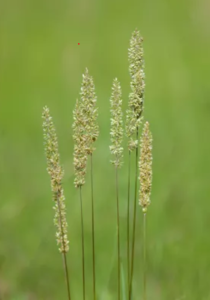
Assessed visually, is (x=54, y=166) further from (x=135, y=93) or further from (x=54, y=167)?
(x=135, y=93)

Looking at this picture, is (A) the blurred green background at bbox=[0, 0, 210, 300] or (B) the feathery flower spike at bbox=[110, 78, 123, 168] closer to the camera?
(B) the feathery flower spike at bbox=[110, 78, 123, 168]

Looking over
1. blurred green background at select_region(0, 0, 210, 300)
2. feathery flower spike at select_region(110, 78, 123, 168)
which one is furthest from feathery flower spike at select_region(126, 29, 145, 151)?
blurred green background at select_region(0, 0, 210, 300)

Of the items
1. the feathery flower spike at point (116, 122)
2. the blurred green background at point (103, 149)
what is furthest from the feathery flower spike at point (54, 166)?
the blurred green background at point (103, 149)

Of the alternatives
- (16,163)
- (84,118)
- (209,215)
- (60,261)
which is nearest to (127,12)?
(16,163)

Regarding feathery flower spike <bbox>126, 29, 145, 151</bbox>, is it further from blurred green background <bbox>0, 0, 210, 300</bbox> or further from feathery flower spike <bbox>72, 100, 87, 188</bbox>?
blurred green background <bbox>0, 0, 210, 300</bbox>

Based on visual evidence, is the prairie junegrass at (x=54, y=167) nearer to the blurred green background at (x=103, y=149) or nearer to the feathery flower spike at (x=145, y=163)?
the feathery flower spike at (x=145, y=163)

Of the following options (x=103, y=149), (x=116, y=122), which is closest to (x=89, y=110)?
(x=116, y=122)
